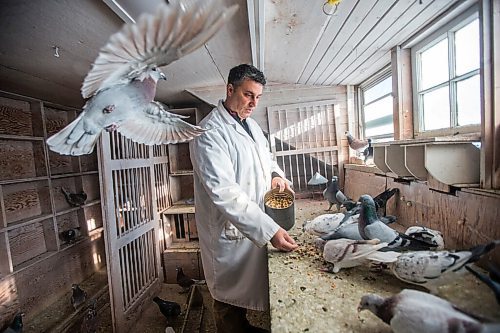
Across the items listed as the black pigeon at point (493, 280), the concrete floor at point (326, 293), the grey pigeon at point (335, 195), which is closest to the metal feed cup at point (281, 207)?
the concrete floor at point (326, 293)

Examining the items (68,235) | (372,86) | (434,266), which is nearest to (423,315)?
(434,266)

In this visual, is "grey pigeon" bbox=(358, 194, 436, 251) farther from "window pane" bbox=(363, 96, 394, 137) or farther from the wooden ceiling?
"window pane" bbox=(363, 96, 394, 137)

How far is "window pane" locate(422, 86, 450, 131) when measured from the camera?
119 centimetres

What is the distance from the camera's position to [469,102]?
3.37 feet

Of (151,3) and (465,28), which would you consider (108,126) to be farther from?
(465,28)

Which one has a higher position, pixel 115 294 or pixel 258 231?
pixel 258 231

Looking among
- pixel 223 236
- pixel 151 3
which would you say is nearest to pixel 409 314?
pixel 223 236

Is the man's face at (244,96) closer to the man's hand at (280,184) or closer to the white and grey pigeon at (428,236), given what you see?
the man's hand at (280,184)

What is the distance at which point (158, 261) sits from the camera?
8.43 feet

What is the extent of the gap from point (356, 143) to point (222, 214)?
4.91ft

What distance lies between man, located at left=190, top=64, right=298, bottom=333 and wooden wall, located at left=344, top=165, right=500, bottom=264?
597 millimetres

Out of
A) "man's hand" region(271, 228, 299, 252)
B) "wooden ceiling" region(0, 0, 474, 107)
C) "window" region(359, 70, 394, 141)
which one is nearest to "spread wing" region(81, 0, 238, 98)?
"wooden ceiling" region(0, 0, 474, 107)

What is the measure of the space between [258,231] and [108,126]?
64 cm

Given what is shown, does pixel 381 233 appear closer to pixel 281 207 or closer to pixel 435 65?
pixel 281 207
